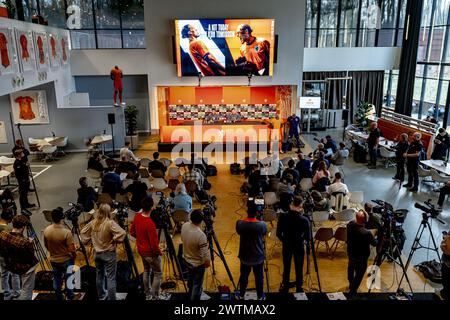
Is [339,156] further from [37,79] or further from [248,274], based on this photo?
[37,79]

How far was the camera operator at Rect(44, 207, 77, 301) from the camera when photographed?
483cm

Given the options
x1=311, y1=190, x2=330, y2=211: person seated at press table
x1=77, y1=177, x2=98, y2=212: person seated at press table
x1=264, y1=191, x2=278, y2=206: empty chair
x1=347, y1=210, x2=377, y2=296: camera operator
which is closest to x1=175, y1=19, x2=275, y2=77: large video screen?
x1=264, y1=191, x2=278, y2=206: empty chair

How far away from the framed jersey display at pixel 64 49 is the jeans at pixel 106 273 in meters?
11.9

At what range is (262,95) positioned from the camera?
687 inches

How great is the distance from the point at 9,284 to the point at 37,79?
27.2 feet

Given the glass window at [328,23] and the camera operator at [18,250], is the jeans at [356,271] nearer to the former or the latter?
the camera operator at [18,250]

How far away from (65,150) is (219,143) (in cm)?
584

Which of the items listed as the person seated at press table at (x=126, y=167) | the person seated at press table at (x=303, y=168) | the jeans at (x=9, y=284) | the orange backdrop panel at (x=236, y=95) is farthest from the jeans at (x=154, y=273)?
the orange backdrop panel at (x=236, y=95)

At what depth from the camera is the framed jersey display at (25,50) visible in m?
10.4

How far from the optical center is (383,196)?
10.2m

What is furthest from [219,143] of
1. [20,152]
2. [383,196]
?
[20,152]

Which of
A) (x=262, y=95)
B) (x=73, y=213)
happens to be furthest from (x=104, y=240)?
(x=262, y=95)

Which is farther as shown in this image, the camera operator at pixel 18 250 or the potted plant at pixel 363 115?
the potted plant at pixel 363 115

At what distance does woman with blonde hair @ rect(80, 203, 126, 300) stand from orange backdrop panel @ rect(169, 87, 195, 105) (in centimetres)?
1274
